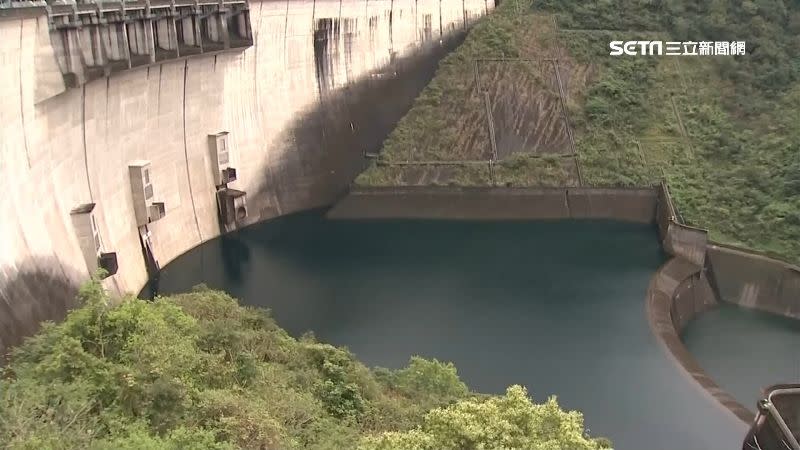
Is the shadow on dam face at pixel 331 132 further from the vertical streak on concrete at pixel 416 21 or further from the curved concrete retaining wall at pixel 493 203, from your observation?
the curved concrete retaining wall at pixel 493 203

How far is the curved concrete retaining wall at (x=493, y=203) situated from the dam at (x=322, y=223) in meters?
0.08

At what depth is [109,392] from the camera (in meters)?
8.38

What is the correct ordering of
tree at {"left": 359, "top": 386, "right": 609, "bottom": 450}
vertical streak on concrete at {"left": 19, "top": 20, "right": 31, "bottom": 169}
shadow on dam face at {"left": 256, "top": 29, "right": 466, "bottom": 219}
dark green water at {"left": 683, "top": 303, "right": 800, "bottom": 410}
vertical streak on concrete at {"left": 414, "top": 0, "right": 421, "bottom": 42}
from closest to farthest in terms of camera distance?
tree at {"left": 359, "top": 386, "right": 609, "bottom": 450}, vertical streak on concrete at {"left": 19, "top": 20, "right": 31, "bottom": 169}, dark green water at {"left": 683, "top": 303, "right": 800, "bottom": 410}, shadow on dam face at {"left": 256, "top": 29, "right": 466, "bottom": 219}, vertical streak on concrete at {"left": 414, "top": 0, "right": 421, "bottom": 42}

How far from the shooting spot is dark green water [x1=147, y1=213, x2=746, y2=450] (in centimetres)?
1505

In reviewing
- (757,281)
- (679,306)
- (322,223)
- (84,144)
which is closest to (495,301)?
(679,306)

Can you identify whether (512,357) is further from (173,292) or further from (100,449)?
(100,449)

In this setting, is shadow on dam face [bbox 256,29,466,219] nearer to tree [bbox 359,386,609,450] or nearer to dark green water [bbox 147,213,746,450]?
dark green water [bbox 147,213,746,450]

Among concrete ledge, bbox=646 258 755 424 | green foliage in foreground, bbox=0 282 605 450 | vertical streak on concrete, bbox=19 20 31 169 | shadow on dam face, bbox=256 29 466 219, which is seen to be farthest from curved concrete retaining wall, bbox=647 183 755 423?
vertical streak on concrete, bbox=19 20 31 169

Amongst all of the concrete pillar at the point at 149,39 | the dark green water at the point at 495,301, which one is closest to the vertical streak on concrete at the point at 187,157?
the dark green water at the point at 495,301

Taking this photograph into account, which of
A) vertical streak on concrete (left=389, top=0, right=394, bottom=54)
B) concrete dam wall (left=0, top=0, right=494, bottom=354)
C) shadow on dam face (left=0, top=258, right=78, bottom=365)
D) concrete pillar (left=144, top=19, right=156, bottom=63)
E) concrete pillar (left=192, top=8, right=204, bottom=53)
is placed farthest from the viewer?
vertical streak on concrete (left=389, top=0, right=394, bottom=54)

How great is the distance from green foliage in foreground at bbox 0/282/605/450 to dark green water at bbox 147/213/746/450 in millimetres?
4320

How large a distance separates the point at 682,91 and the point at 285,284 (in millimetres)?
18365

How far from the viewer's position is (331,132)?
2609 cm

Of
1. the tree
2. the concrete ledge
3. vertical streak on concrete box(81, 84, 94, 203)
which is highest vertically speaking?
vertical streak on concrete box(81, 84, 94, 203)
